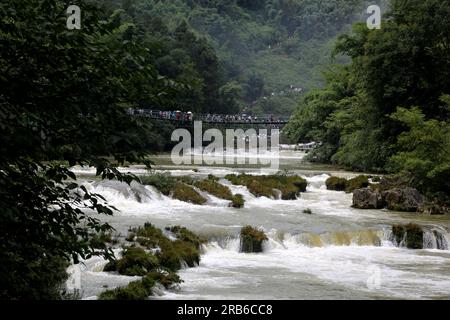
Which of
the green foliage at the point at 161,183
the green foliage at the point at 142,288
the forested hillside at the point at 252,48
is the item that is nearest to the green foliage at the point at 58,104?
the green foliage at the point at 142,288

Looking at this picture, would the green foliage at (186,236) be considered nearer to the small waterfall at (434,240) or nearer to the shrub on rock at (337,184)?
the small waterfall at (434,240)

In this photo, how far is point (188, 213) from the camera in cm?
2286

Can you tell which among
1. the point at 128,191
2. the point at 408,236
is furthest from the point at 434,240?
the point at 128,191

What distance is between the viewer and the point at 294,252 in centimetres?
1817

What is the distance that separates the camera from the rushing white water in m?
13.3

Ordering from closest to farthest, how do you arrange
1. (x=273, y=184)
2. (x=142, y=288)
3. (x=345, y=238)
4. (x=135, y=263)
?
(x=142, y=288), (x=135, y=263), (x=345, y=238), (x=273, y=184)

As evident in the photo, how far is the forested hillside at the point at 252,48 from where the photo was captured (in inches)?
3531

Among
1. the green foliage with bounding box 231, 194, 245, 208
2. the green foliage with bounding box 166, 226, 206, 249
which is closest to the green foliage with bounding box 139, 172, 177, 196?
the green foliage with bounding box 231, 194, 245, 208

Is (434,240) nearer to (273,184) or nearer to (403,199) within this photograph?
(403,199)

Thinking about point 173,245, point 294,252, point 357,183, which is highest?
point 357,183

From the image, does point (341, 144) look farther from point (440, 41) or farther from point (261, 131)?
point (261, 131)

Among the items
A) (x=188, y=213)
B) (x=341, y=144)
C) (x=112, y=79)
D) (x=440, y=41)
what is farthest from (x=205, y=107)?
(x=112, y=79)

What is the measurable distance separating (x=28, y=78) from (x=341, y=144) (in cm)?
4359

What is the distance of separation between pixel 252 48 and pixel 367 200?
15464cm
